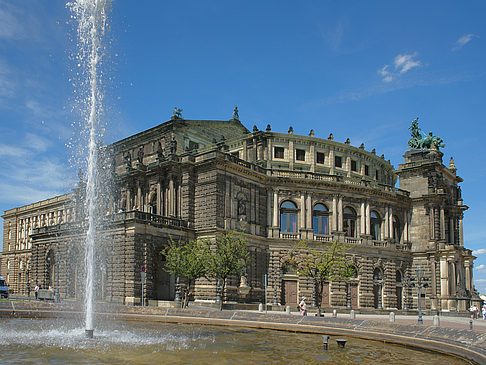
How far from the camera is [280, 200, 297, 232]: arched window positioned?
59594 mm

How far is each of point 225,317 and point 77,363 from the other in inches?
578

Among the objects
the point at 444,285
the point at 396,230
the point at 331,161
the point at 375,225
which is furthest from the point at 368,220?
the point at 444,285

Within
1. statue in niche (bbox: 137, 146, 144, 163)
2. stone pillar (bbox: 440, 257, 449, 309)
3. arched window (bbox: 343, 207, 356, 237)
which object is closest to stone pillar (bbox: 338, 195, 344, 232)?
arched window (bbox: 343, 207, 356, 237)

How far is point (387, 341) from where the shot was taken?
2348 centimetres

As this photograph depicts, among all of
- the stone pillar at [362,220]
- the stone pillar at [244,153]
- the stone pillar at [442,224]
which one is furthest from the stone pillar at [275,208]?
the stone pillar at [442,224]

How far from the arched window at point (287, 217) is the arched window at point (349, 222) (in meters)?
6.57

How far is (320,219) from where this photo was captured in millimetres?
60969

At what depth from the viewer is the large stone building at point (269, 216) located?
5091 centimetres

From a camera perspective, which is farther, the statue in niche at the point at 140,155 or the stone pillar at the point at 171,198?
the statue in niche at the point at 140,155

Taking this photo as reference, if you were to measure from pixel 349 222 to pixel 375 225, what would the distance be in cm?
432

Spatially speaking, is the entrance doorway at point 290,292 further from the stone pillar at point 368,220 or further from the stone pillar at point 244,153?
the stone pillar at point 244,153

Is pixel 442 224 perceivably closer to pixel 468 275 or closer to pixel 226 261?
pixel 468 275

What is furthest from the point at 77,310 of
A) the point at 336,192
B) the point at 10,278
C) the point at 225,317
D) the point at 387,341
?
the point at 10,278

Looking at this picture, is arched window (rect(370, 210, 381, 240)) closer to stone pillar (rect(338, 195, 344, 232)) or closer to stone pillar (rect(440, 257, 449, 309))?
stone pillar (rect(338, 195, 344, 232))
